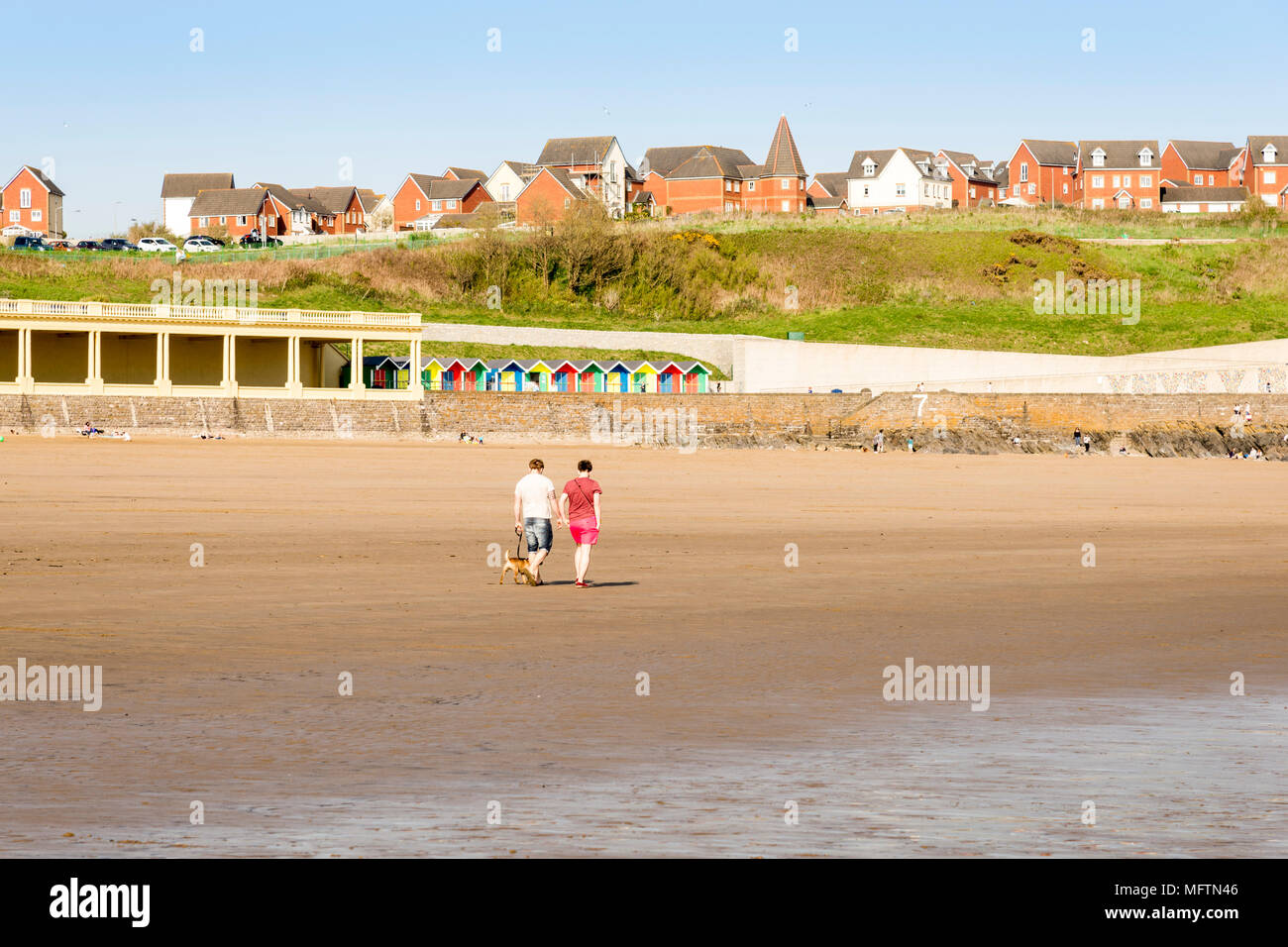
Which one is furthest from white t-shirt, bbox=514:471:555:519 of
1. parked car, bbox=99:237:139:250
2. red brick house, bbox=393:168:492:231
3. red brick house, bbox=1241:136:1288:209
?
red brick house, bbox=1241:136:1288:209

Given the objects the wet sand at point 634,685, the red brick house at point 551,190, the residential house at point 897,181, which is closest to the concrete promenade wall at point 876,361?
the red brick house at point 551,190

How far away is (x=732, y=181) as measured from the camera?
414ft

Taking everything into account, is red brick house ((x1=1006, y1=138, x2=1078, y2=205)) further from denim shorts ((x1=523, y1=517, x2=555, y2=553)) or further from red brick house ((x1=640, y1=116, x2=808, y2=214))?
denim shorts ((x1=523, y1=517, x2=555, y2=553))

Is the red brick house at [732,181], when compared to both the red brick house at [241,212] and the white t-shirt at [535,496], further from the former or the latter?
the white t-shirt at [535,496]

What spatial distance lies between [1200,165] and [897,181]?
3208 cm

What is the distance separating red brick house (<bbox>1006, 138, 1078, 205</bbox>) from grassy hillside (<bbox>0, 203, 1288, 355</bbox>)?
38.2m

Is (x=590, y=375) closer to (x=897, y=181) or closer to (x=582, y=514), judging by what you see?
(x=582, y=514)

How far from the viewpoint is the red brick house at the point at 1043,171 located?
447ft

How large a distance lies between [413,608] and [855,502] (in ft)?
58.5

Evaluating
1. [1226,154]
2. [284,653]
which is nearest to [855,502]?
[284,653]

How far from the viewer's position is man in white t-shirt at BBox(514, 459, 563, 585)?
60.0 feet

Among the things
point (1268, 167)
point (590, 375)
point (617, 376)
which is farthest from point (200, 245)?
point (1268, 167)

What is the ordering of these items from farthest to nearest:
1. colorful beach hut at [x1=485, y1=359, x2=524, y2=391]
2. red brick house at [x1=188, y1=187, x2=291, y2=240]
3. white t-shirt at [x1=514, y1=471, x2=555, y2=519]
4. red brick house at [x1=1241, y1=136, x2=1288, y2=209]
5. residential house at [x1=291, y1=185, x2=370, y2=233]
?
residential house at [x1=291, y1=185, x2=370, y2=233]
red brick house at [x1=188, y1=187, x2=291, y2=240]
red brick house at [x1=1241, y1=136, x2=1288, y2=209]
colorful beach hut at [x1=485, y1=359, x2=524, y2=391]
white t-shirt at [x1=514, y1=471, x2=555, y2=519]

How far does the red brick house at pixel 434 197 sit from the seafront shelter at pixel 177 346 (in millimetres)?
67576
